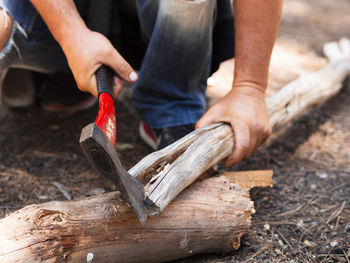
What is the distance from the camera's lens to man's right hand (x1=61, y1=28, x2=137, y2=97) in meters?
1.45

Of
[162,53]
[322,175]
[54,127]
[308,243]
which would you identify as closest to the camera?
[308,243]

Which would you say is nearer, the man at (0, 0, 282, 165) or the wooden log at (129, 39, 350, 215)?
the wooden log at (129, 39, 350, 215)

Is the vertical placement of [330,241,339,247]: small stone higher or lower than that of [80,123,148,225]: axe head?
lower

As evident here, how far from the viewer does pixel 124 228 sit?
125cm

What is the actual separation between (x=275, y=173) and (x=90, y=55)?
1.16 metres

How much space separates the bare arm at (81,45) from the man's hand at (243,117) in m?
0.42

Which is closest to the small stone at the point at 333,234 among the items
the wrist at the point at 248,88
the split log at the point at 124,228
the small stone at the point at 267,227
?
the small stone at the point at 267,227

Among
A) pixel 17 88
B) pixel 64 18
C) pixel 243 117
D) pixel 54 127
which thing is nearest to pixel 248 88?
pixel 243 117

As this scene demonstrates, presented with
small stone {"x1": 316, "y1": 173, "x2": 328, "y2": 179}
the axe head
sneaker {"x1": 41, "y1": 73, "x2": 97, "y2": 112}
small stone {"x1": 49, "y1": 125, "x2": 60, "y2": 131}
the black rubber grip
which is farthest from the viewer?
sneaker {"x1": 41, "y1": 73, "x2": 97, "y2": 112}

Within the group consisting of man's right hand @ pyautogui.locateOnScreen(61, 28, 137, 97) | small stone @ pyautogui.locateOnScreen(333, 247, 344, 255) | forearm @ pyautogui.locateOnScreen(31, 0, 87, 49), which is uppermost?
forearm @ pyautogui.locateOnScreen(31, 0, 87, 49)

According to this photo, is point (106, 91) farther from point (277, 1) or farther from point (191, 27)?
point (277, 1)

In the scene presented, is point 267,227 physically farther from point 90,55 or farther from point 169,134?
point 90,55

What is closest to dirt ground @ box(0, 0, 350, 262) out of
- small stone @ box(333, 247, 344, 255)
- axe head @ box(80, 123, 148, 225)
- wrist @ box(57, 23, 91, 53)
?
small stone @ box(333, 247, 344, 255)

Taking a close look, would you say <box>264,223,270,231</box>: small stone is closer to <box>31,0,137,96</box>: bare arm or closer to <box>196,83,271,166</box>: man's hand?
<box>196,83,271,166</box>: man's hand
